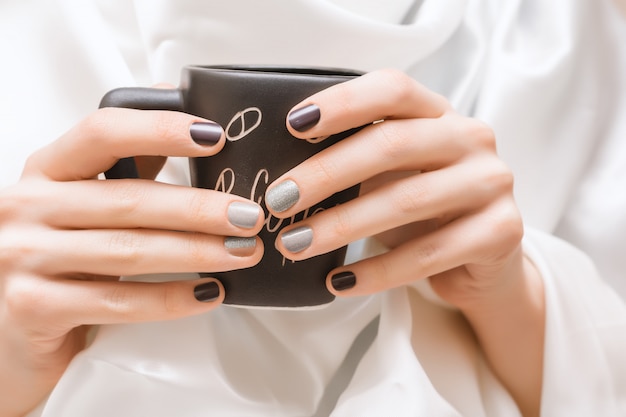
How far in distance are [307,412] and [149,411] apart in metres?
0.18

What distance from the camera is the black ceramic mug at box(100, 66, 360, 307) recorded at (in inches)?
19.1

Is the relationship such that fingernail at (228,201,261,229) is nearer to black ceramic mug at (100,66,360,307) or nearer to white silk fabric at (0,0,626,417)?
black ceramic mug at (100,66,360,307)

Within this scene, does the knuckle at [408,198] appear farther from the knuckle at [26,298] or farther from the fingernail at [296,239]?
the knuckle at [26,298]

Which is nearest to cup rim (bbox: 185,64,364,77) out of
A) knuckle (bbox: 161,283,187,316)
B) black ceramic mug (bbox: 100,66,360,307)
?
black ceramic mug (bbox: 100,66,360,307)

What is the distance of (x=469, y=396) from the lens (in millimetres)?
706

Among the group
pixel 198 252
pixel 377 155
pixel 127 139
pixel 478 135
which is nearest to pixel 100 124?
pixel 127 139

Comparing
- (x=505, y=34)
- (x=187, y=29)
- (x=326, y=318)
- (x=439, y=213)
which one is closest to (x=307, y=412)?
(x=326, y=318)

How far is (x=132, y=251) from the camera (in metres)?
0.54

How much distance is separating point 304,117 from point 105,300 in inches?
10.0

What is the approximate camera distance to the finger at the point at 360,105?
1.60ft

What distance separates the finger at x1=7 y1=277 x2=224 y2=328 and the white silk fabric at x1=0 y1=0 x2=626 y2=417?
0.09m

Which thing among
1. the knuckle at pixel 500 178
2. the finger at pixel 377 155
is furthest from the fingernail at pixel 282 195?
the knuckle at pixel 500 178

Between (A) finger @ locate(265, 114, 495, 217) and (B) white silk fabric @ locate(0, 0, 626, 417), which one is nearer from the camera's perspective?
(A) finger @ locate(265, 114, 495, 217)

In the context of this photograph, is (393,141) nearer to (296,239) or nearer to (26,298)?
(296,239)
